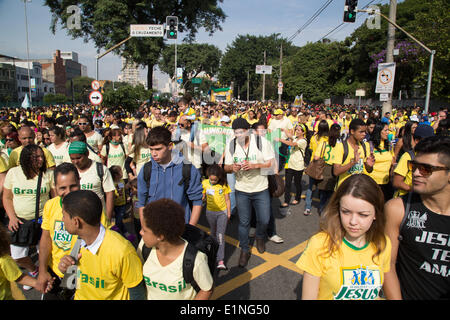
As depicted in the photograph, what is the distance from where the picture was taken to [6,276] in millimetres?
1982

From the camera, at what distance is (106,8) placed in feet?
86.0

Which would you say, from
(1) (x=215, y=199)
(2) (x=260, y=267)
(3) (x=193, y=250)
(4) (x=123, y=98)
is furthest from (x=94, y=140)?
(4) (x=123, y=98)

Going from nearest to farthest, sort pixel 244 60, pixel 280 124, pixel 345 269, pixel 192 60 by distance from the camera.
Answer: pixel 345 269 < pixel 280 124 < pixel 192 60 < pixel 244 60

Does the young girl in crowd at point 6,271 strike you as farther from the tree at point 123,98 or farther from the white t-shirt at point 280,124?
the tree at point 123,98

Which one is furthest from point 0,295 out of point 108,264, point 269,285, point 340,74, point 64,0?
point 340,74

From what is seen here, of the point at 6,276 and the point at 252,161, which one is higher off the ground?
the point at 252,161

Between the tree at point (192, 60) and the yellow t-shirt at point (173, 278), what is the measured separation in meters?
67.3

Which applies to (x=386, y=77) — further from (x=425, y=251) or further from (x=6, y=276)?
(x=6, y=276)

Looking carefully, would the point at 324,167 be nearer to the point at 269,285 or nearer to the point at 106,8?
the point at 269,285

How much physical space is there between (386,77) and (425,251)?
1155 centimetres

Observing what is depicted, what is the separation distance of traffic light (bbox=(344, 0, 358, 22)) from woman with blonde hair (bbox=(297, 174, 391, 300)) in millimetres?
11941

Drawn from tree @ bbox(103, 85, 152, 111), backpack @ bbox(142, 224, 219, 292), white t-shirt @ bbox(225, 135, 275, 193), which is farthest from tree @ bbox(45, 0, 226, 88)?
backpack @ bbox(142, 224, 219, 292)

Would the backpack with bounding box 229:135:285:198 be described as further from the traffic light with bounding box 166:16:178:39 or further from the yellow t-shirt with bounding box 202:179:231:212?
the traffic light with bounding box 166:16:178:39

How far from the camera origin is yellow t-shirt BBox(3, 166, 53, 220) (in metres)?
3.53
